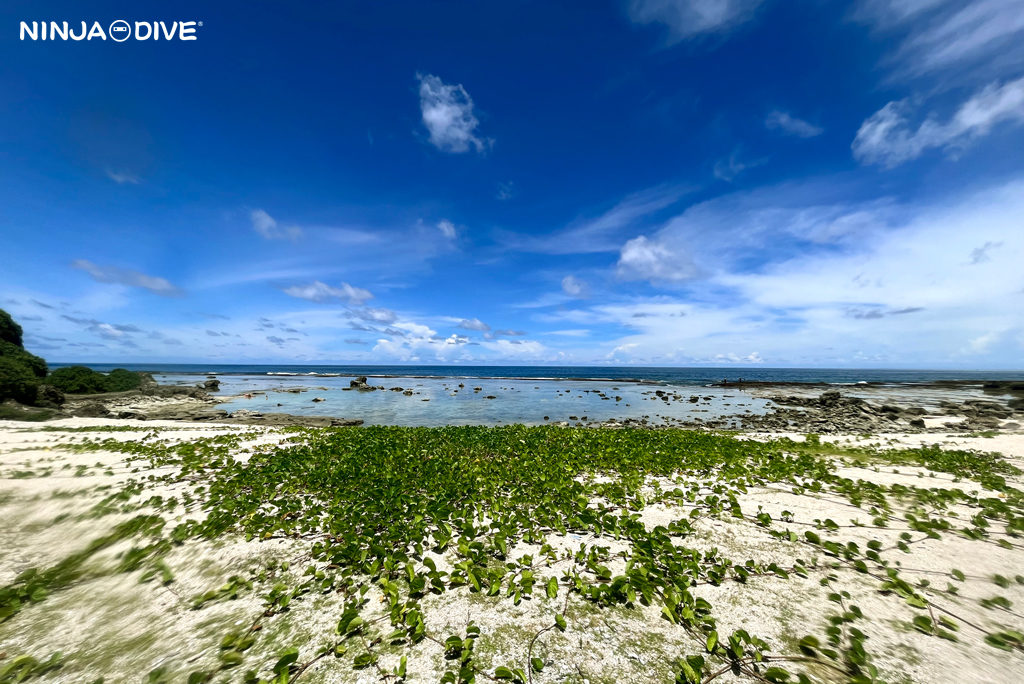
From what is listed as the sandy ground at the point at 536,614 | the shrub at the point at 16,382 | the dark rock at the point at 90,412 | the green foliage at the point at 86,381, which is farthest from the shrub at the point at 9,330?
the sandy ground at the point at 536,614

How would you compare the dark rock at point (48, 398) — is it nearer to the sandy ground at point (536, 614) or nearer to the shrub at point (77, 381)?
the shrub at point (77, 381)

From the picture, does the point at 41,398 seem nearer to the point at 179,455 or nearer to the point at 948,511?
the point at 179,455

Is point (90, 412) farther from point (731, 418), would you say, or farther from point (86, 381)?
point (731, 418)

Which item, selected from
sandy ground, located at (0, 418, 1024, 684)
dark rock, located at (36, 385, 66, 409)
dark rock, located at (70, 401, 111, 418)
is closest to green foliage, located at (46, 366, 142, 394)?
dark rock, located at (36, 385, 66, 409)

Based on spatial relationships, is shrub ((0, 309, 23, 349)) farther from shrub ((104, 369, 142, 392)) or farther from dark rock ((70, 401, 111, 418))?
dark rock ((70, 401, 111, 418))

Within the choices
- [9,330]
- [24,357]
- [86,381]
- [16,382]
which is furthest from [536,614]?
[86,381]

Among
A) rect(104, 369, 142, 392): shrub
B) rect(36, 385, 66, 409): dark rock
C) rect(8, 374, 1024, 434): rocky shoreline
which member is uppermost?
rect(104, 369, 142, 392): shrub
